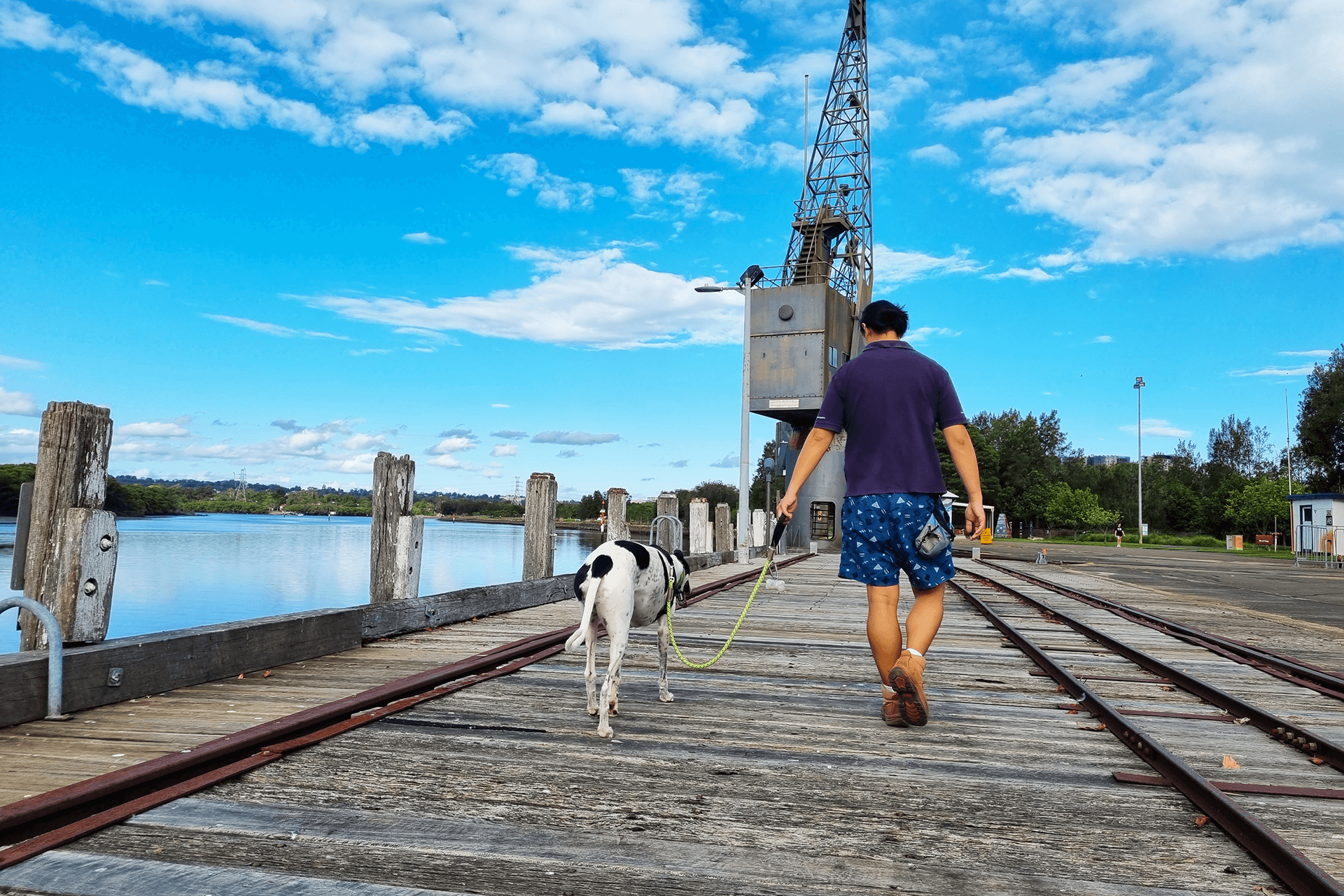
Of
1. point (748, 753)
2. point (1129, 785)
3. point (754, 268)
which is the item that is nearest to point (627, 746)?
point (748, 753)

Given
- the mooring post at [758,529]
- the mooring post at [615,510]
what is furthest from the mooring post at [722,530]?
the mooring post at [615,510]

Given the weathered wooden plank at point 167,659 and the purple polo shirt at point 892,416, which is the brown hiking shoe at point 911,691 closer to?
the purple polo shirt at point 892,416

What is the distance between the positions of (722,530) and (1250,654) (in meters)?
15.9

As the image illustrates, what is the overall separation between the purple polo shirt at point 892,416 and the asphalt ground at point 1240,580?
10.6m

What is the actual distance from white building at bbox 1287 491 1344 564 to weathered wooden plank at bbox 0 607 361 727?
37.6 m

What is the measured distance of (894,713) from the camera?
13.9 ft

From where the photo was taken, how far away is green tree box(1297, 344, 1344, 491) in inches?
2296

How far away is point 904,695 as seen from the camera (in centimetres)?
416

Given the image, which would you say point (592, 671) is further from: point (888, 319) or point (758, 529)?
point (758, 529)

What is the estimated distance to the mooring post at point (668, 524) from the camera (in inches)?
591

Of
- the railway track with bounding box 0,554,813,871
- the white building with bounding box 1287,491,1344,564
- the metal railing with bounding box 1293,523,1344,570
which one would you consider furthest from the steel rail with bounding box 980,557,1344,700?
the white building with bounding box 1287,491,1344,564

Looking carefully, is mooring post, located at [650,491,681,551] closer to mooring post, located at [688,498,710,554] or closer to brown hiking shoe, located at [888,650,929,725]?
mooring post, located at [688,498,710,554]

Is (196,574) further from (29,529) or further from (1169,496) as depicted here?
(1169,496)

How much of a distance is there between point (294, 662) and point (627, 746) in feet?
9.72
